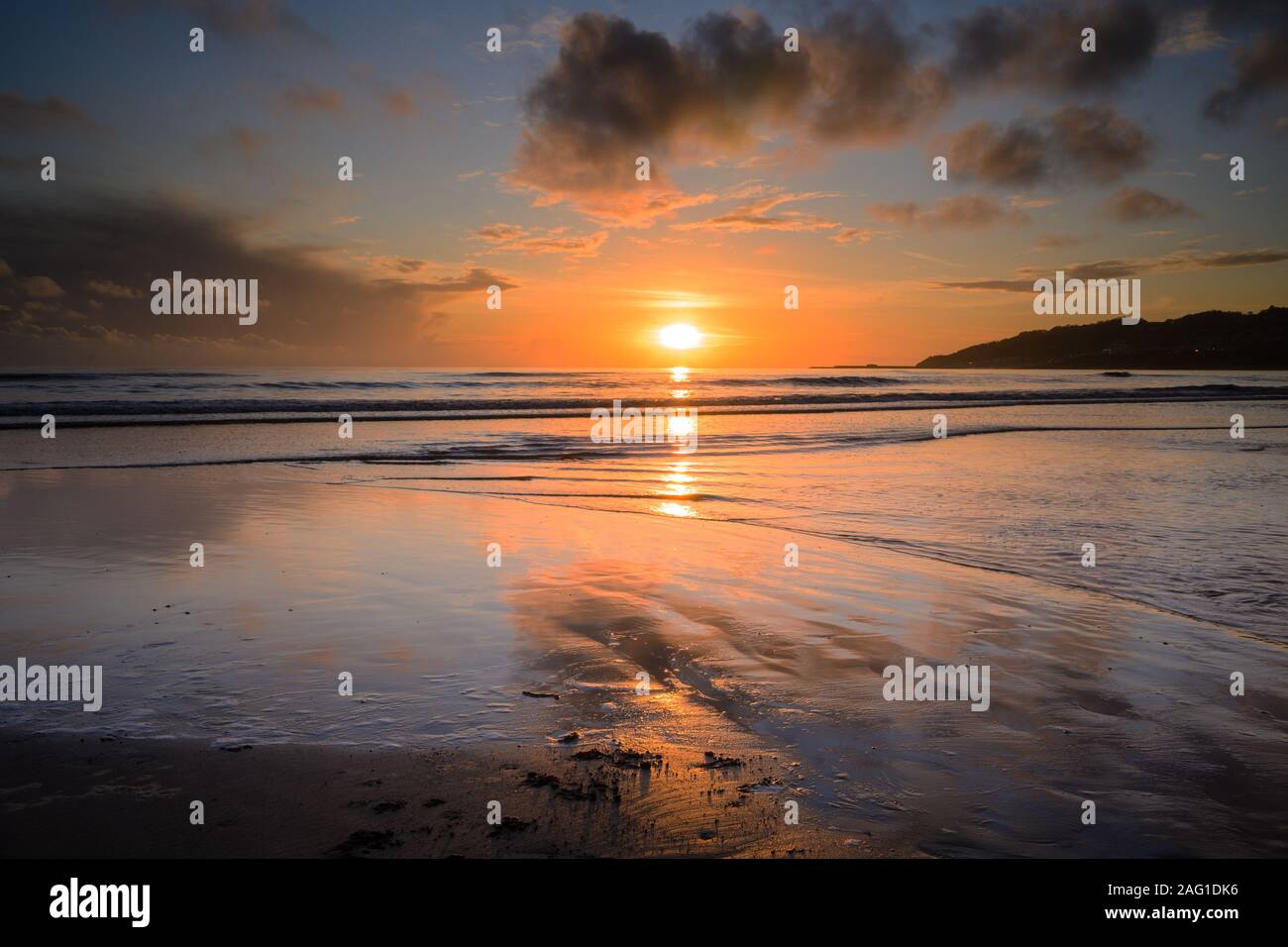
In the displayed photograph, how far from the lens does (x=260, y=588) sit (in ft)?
26.7

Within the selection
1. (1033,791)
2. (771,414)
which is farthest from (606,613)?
(771,414)

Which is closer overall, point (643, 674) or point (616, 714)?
point (616, 714)

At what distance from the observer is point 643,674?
5.87 metres

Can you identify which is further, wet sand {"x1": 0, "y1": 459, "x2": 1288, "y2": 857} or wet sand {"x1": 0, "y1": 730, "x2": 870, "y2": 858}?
wet sand {"x1": 0, "y1": 459, "x2": 1288, "y2": 857}

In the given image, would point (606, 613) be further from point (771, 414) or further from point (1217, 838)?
point (771, 414)

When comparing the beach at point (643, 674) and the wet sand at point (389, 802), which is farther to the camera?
the beach at point (643, 674)

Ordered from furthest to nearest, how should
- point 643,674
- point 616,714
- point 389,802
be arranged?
point 643,674 < point 616,714 < point 389,802

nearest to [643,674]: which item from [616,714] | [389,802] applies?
[616,714]

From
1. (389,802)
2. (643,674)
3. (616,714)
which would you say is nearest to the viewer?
(389,802)

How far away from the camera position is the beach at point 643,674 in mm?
3762

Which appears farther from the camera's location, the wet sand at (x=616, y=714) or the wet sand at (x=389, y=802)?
the wet sand at (x=616, y=714)

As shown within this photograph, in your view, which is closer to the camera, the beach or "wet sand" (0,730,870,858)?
"wet sand" (0,730,870,858)

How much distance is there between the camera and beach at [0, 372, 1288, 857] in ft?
12.3

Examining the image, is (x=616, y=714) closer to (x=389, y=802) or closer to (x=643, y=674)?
(x=643, y=674)
